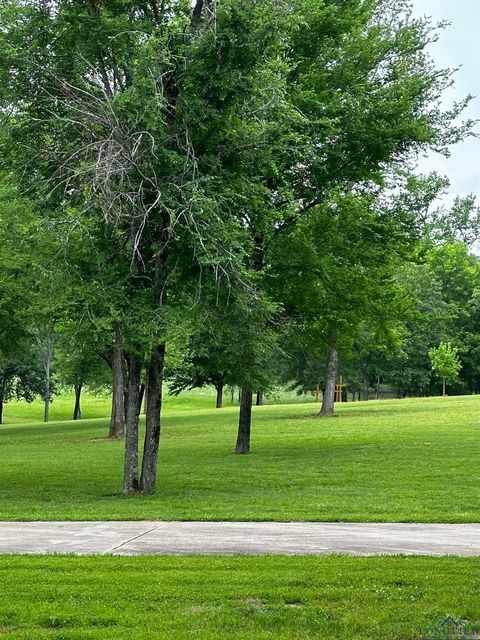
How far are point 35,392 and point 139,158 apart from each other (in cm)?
4997

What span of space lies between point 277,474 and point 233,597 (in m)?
11.8

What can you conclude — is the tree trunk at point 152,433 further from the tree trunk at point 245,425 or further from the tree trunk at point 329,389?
the tree trunk at point 329,389

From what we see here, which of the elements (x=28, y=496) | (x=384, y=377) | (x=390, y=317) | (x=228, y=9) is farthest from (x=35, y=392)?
(x=228, y=9)

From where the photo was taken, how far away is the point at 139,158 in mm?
14266

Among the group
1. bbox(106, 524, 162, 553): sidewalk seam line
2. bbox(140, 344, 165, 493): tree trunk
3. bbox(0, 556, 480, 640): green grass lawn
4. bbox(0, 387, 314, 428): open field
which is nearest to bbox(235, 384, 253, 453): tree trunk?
bbox(140, 344, 165, 493): tree trunk

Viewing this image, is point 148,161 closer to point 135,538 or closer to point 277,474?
point 135,538

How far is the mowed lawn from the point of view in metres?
12.9

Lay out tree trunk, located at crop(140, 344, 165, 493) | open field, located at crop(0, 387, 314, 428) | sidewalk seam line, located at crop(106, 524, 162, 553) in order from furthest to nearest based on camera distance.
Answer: open field, located at crop(0, 387, 314, 428)
tree trunk, located at crop(140, 344, 165, 493)
sidewalk seam line, located at crop(106, 524, 162, 553)

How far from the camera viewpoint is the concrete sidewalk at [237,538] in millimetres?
9227

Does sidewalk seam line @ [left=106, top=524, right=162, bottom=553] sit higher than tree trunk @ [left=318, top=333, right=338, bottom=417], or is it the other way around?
tree trunk @ [left=318, top=333, right=338, bottom=417]

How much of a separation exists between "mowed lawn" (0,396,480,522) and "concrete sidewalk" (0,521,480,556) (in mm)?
743

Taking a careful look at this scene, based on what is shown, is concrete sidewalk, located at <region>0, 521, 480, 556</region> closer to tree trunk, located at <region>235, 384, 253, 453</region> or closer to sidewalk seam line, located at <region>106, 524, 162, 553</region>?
sidewalk seam line, located at <region>106, 524, 162, 553</region>

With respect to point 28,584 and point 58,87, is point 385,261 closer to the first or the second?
point 58,87

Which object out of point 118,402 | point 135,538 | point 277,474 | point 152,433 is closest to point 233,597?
point 135,538
